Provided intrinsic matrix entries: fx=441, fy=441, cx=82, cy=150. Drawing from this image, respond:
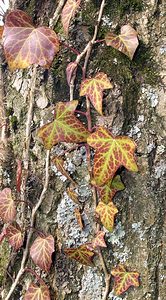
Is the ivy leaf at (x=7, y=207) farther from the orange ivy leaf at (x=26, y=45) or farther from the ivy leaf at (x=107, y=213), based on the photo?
the orange ivy leaf at (x=26, y=45)

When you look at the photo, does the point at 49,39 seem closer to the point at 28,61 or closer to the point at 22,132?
the point at 28,61

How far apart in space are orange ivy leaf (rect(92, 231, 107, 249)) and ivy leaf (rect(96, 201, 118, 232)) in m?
0.03

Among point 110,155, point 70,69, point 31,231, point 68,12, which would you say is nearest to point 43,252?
point 31,231

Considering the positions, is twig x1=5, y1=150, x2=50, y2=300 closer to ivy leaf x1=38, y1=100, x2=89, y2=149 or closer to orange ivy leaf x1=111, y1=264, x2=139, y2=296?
ivy leaf x1=38, y1=100, x2=89, y2=149

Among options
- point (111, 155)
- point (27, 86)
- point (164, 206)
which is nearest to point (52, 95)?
point (27, 86)

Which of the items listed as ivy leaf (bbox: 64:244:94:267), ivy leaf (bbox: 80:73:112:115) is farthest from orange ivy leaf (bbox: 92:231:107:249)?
ivy leaf (bbox: 80:73:112:115)

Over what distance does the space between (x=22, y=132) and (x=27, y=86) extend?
0.11 metres

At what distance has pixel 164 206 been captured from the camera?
3.07 ft

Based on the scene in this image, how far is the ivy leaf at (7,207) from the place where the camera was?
1.04 meters

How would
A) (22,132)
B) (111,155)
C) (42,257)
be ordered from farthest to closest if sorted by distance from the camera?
(22,132), (42,257), (111,155)

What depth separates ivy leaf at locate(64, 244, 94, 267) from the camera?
0.96m

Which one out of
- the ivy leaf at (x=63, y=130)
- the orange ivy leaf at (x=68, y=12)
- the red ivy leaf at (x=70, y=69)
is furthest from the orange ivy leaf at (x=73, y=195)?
the orange ivy leaf at (x=68, y=12)

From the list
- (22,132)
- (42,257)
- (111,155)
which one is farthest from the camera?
(22,132)

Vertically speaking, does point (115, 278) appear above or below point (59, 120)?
below
